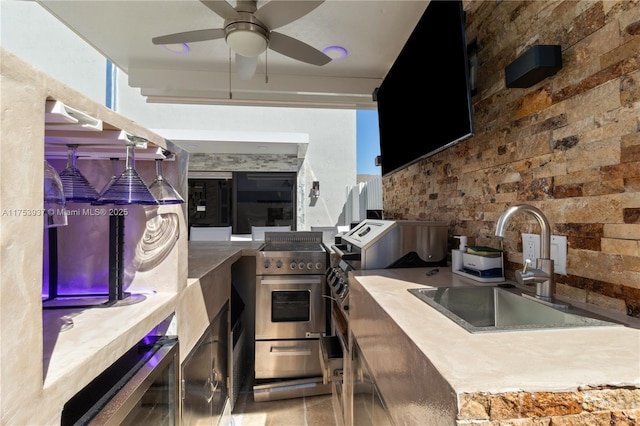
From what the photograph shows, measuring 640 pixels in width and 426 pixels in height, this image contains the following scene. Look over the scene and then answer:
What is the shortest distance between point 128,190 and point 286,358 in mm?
2107

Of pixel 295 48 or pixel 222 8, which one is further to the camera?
pixel 295 48

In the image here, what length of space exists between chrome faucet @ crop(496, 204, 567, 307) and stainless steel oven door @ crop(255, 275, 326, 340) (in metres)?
1.75

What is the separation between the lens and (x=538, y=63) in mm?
1141

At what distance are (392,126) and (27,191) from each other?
2.36 metres

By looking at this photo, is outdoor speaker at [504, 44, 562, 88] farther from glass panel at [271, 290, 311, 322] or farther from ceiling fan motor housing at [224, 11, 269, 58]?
glass panel at [271, 290, 311, 322]

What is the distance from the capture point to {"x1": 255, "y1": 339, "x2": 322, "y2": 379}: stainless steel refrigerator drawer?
8.36ft

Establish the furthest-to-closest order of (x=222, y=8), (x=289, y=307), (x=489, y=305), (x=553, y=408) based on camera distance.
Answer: (x=289, y=307) < (x=222, y=8) < (x=489, y=305) < (x=553, y=408)

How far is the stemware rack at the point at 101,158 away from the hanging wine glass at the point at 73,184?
4 centimetres

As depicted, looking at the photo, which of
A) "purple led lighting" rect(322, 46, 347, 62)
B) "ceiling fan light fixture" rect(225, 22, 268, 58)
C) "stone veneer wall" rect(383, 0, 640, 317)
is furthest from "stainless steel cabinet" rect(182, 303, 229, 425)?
"purple led lighting" rect(322, 46, 347, 62)

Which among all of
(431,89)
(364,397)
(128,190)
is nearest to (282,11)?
(431,89)

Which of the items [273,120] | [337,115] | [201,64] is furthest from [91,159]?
[337,115]

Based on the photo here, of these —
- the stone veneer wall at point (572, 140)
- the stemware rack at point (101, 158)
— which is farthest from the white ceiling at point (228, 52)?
the stemware rack at point (101, 158)

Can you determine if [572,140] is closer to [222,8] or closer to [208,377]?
[208,377]

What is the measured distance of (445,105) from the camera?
63.3 inches
